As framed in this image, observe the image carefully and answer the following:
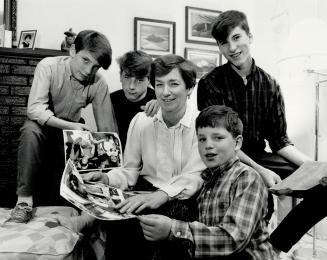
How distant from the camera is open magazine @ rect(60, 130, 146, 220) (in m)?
1.10

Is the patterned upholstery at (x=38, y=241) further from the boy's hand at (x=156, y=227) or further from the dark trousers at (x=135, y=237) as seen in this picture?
the boy's hand at (x=156, y=227)

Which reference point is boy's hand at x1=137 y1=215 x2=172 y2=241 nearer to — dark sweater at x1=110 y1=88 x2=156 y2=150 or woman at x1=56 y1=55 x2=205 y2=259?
Result: woman at x1=56 y1=55 x2=205 y2=259

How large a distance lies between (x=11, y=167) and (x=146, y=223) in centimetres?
205

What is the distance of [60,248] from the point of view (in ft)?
5.09

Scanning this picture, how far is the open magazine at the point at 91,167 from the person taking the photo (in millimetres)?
1102

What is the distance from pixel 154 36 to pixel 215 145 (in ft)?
8.36

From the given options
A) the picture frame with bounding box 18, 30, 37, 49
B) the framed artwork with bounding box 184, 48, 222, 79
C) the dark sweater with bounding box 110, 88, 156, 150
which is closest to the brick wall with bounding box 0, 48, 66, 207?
the picture frame with bounding box 18, 30, 37, 49

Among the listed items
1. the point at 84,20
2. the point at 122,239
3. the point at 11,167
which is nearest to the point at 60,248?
the point at 122,239

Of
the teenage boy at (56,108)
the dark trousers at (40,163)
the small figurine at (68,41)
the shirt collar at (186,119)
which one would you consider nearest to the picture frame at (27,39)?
the small figurine at (68,41)

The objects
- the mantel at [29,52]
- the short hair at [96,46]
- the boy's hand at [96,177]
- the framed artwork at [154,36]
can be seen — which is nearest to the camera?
the boy's hand at [96,177]

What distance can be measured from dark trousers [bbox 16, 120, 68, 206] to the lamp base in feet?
4.88

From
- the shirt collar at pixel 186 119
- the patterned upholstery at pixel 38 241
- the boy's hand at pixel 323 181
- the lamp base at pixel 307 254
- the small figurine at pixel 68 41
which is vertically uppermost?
the small figurine at pixel 68 41

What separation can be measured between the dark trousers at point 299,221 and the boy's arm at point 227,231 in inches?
7.4

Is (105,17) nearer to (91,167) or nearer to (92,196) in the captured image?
(91,167)
